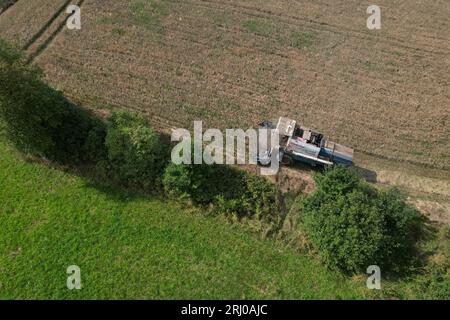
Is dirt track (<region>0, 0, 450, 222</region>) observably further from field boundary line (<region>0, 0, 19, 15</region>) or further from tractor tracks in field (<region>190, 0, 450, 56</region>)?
field boundary line (<region>0, 0, 19, 15</region>)

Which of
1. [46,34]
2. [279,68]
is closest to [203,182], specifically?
[279,68]

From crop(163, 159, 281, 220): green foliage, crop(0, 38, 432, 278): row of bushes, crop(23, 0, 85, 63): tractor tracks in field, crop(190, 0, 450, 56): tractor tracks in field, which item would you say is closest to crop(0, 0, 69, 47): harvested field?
crop(23, 0, 85, 63): tractor tracks in field

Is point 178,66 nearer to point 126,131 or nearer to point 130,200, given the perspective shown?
point 126,131

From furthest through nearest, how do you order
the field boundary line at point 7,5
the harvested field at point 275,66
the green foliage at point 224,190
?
the field boundary line at point 7,5
the harvested field at point 275,66
the green foliage at point 224,190

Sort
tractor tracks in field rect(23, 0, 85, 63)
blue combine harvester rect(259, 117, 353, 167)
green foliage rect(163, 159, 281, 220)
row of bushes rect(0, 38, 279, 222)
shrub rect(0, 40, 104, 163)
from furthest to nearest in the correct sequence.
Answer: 1. tractor tracks in field rect(23, 0, 85, 63)
2. blue combine harvester rect(259, 117, 353, 167)
3. green foliage rect(163, 159, 281, 220)
4. row of bushes rect(0, 38, 279, 222)
5. shrub rect(0, 40, 104, 163)

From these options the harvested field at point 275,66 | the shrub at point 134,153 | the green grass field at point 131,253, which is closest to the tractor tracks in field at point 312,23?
the harvested field at point 275,66

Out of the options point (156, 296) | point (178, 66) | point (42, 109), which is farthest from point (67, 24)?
point (156, 296)

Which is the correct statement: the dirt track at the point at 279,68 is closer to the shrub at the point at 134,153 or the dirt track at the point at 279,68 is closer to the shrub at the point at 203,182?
the shrub at the point at 134,153

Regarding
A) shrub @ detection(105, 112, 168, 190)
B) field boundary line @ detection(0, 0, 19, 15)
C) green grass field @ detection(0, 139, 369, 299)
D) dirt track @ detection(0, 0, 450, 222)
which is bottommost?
green grass field @ detection(0, 139, 369, 299)
